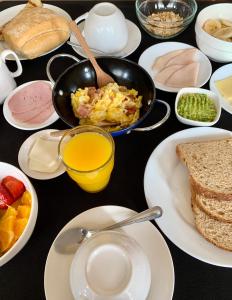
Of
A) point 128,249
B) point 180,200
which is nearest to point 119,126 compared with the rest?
point 180,200

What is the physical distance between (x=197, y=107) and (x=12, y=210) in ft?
2.02

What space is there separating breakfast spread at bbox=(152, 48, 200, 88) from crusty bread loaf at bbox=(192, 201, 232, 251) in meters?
0.46

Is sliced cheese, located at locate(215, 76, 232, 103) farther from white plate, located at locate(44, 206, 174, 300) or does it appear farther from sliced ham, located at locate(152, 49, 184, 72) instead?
white plate, located at locate(44, 206, 174, 300)

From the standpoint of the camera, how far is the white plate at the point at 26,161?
87cm

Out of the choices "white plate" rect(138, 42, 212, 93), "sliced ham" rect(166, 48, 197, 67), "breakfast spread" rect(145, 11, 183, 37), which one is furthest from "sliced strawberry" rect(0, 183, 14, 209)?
"breakfast spread" rect(145, 11, 183, 37)

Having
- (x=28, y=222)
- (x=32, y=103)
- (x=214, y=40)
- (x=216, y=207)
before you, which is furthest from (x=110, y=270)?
(x=214, y=40)

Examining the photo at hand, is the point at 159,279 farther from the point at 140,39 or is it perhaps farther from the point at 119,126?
the point at 140,39

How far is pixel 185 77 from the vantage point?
1.08 metres

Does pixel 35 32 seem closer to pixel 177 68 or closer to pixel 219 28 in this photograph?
pixel 177 68

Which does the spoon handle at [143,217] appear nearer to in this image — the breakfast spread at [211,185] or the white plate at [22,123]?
the breakfast spread at [211,185]

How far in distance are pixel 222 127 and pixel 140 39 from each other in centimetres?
48

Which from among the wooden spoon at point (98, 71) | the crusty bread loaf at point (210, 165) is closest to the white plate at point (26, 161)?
the wooden spoon at point (98, 71)

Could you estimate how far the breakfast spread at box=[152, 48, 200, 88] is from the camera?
1073 millimetres

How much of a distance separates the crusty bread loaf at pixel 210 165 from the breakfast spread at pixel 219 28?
447 mm
